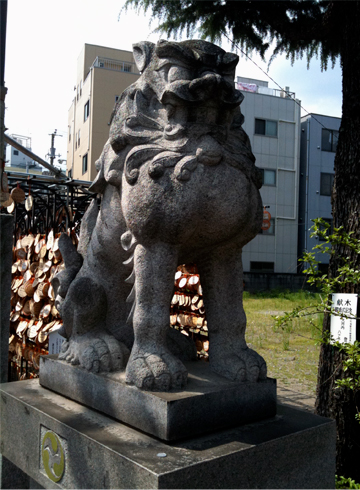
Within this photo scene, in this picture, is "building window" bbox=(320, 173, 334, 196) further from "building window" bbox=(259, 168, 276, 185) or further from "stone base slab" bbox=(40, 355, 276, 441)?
"stone base slab" bbox=(40, 355, 276, 441)

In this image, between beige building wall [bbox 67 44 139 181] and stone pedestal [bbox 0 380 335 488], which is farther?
beige building wall [bbox 67 44 139 181]

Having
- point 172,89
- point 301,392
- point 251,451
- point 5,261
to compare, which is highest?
point 172,89

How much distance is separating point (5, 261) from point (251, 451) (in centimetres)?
249

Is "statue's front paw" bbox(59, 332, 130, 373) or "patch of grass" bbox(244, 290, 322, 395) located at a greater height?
"statue's front paw" bbox(59, 332, 130, 373)

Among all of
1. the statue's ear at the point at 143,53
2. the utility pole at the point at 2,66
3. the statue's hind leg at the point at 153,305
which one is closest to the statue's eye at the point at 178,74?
the statue's ear at the point at 143,53

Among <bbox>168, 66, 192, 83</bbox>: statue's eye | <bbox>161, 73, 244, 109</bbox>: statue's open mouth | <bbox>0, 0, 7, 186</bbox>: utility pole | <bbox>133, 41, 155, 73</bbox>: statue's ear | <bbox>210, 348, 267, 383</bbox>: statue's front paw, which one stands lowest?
<bbox>210, 348, 267, 383</bbox>: statue's front paw

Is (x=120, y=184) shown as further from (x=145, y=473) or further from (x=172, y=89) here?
(x=145, y=473)

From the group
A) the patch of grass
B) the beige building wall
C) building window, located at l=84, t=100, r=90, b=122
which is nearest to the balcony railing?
the beige building wall

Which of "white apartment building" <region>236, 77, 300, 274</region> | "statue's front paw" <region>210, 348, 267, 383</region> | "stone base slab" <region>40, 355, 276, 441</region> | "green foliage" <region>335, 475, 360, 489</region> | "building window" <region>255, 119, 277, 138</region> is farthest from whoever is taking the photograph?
"building window" <region>255, 119, 277, 138</region>

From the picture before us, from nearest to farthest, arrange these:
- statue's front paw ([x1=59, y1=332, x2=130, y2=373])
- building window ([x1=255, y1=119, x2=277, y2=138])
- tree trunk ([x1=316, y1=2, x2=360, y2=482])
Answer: statue's front paw ([x1=59, y1=332, x2=130, y2=373]) → tree trunk ([x1=316, y1=2, x2=360, y2=482]) → building window ([x1=255, y1=119, x2=277, y2=138])

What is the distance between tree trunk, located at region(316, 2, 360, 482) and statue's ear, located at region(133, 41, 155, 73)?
81.1 inches

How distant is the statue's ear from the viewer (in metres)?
2.05

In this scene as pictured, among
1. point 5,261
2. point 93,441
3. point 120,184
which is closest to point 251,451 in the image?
point 93,441

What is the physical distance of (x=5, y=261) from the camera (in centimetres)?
349
